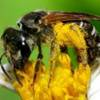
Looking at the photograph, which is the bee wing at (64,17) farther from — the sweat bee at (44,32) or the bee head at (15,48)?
the bee head at (15,48)

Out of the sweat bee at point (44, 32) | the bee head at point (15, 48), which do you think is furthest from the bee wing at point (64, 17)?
the bee head at point (15, 48)

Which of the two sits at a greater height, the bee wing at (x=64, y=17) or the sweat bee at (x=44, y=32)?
the bee wing at (x=64, y=17)

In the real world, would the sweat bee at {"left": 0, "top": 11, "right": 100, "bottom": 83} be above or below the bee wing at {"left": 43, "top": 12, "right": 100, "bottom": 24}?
below

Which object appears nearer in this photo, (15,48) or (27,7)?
(15,48)

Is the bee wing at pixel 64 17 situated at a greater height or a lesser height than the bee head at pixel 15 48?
greater

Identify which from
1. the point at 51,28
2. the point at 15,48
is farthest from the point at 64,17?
the point at 15,48

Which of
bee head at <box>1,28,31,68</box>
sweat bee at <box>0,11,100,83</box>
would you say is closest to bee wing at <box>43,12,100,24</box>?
sweat bee at <box>0,11,100,83</box>

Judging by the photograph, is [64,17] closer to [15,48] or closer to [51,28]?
[51,28]

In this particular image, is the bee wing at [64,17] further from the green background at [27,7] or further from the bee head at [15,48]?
the bee head at [15,48]

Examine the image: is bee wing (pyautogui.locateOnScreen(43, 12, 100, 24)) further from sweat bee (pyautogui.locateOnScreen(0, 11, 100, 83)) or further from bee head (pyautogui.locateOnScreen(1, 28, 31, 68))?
bee head (pyautogui.locateOnScreen(1, 28, 31, 68))
